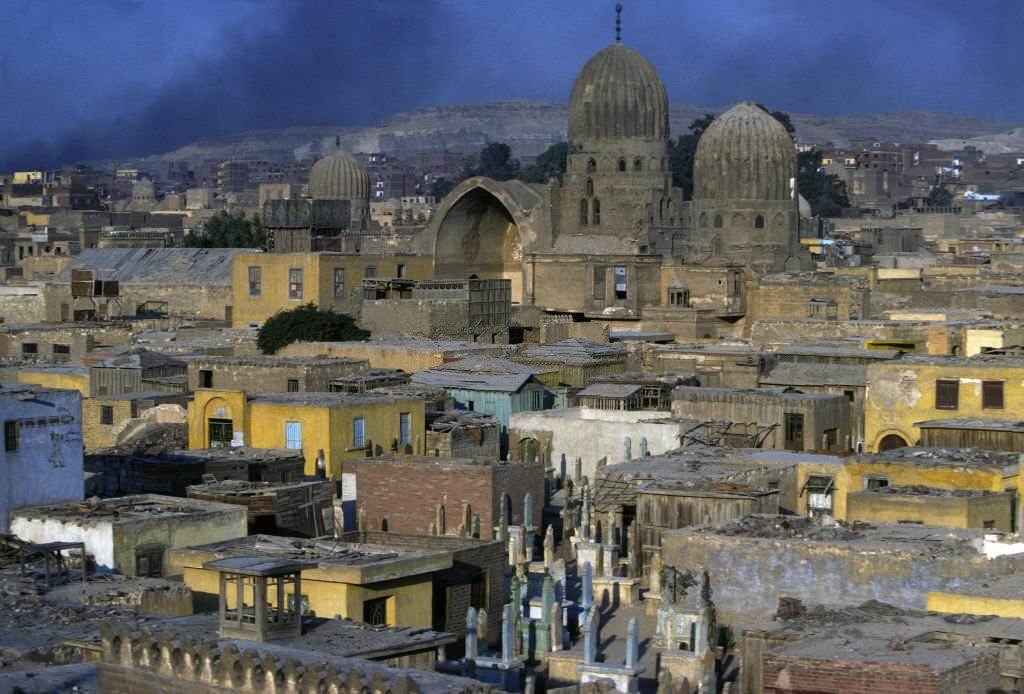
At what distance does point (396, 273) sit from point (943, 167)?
444ft

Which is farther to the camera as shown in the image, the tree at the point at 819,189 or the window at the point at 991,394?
the tree at the point at 819,189

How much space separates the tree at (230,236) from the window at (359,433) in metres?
41.1

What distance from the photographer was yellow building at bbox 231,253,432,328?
48.5 meters

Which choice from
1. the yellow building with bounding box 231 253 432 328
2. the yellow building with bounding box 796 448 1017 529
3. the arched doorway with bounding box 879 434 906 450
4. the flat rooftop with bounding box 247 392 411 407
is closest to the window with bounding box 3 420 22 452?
the flat rooftop with bounding box 247 392 411 407

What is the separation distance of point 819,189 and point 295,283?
7092 centimetres

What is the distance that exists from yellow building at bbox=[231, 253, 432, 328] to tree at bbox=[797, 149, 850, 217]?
64.2 metres

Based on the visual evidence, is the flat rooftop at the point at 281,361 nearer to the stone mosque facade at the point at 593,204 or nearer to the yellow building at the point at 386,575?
the yellow building at the point at 386,575

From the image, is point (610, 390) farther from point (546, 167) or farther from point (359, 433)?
point (546, 167)

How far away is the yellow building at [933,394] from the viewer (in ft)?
101

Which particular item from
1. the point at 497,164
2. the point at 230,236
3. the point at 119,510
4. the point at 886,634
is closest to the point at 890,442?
the point at 119,510

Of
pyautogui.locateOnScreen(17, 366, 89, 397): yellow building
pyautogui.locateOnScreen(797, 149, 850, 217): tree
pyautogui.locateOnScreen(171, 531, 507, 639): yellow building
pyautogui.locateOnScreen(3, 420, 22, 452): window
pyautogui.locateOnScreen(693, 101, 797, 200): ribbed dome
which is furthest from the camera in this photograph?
pyautogui.locateOnScreen(797, 149, 850, 217): tree

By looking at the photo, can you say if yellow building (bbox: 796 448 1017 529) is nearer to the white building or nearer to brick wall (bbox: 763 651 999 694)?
the white building

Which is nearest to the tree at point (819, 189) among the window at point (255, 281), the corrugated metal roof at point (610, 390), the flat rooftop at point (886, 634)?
the window at point (255, 281)

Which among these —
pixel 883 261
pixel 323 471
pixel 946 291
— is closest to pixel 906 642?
pixel 323 471
